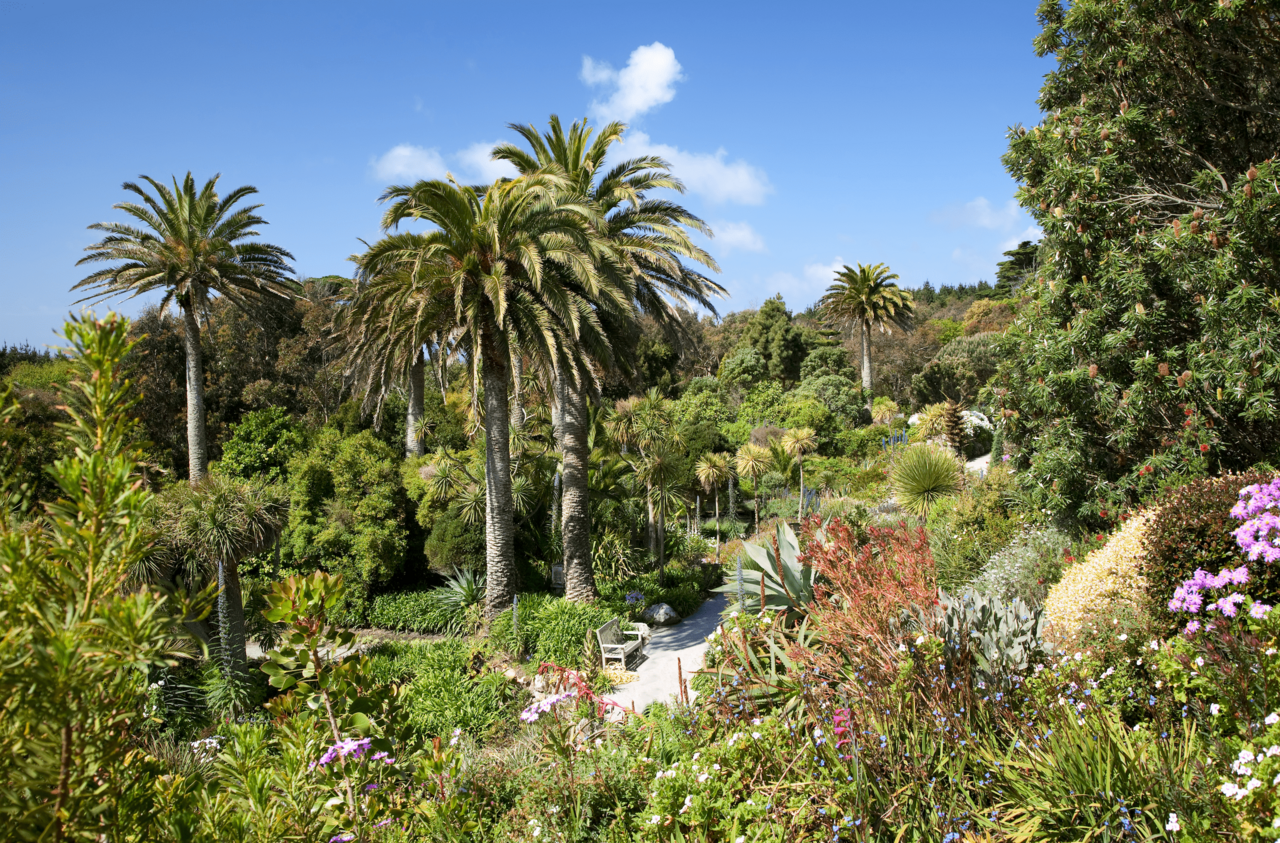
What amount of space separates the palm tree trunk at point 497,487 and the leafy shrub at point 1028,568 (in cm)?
818

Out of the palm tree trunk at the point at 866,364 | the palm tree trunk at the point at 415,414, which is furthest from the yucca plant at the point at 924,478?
the palm tree trunk at the point at 866,364

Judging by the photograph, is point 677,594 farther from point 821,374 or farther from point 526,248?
point 821,374

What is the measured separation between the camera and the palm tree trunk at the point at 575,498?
1359cm

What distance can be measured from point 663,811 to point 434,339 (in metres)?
11.5

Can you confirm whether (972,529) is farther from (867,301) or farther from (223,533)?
(867,301)

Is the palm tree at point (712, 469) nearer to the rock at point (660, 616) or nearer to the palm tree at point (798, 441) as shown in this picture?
the palm tree at point (798, 441)

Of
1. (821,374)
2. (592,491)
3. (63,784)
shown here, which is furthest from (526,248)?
(821,374)

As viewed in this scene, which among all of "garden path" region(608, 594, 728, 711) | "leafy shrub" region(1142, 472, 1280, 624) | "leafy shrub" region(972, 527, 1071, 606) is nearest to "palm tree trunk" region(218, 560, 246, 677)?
"garden path" region(608, 594, 728, 711)

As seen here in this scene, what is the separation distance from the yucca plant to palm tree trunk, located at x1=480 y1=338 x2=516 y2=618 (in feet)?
25.3

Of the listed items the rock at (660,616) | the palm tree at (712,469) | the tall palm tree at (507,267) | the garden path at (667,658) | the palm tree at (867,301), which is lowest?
the garden path at (667,658)

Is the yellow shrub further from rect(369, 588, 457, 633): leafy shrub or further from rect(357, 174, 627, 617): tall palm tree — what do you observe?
rect(369, 588, 457, 633): leafy shrub

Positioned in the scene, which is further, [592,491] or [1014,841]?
[592,491]

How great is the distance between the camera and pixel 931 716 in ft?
Answer: 11.3

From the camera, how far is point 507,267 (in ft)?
40.3
